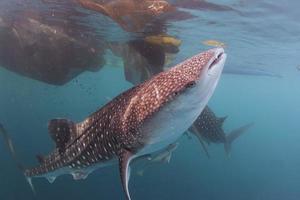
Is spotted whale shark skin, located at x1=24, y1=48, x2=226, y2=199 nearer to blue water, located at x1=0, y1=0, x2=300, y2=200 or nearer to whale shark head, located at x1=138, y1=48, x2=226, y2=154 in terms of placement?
whale shark head, located at x1=138, y1=48, x2=226, y2=154

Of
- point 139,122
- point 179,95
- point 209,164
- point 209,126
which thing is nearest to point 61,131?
point 139,122

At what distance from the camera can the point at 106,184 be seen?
2333 cm

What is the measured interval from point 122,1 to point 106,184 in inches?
517

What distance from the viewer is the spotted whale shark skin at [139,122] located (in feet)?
13.8

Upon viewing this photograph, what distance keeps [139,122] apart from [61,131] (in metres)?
2.20

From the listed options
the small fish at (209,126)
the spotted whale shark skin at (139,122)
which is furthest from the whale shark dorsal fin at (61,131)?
the small fish at (209,126)

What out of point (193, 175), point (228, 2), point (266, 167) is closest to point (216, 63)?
point (228, 2)

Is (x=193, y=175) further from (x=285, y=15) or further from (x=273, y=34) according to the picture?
(x=285, y=15)

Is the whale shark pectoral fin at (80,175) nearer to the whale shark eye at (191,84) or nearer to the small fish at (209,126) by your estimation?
the whale shark eye at (191,84)

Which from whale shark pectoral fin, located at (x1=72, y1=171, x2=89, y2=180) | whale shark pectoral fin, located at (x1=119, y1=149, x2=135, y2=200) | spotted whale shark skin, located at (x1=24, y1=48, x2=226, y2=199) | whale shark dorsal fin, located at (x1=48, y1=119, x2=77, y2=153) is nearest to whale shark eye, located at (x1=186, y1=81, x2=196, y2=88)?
spotted whale shark skin, located at (x1=24, y1=48, x2=226, y2=199)

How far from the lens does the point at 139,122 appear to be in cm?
503

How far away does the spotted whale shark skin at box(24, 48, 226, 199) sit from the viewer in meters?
4.21

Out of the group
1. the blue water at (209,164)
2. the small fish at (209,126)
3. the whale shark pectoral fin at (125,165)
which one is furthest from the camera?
the blue water at (209,164)

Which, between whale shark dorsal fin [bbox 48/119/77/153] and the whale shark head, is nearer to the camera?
the whale shark head
